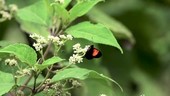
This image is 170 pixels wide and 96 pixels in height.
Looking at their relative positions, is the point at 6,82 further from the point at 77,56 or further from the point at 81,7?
the point at 81,7

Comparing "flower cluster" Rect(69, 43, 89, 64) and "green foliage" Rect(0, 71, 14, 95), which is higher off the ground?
"flower cluster" Rect(69, 43, 89, 64)

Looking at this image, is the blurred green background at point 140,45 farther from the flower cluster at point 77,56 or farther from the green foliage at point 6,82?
the flower cluster at point 77,56

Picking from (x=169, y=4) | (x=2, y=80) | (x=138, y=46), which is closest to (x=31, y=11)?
(x=2, y=80)

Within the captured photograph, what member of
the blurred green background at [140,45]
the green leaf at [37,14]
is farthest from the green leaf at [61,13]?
the blurred green background at [140,45]

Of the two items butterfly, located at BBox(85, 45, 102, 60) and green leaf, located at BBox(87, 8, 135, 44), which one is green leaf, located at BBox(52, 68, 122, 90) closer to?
butterfly, located at BBox(85, 45, 102, 60)

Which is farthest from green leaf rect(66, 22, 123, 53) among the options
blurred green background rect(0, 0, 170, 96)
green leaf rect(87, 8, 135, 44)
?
blurred green background rect(0, 0, 170, 96)

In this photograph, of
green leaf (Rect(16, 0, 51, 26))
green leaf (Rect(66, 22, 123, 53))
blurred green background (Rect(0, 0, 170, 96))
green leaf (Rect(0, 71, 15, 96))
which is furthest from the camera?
blurred green background (Rect(0, 0, 170, 96))

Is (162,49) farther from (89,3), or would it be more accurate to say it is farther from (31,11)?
(89,3)
